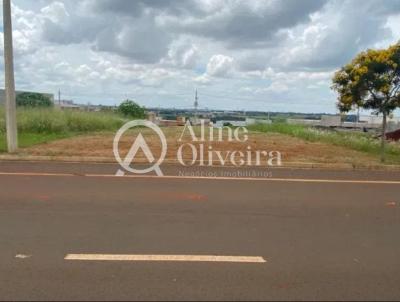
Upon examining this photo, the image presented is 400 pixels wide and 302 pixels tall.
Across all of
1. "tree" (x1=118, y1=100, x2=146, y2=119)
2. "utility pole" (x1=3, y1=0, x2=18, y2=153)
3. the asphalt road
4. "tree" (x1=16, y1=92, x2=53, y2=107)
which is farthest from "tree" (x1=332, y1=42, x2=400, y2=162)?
"tree" (x1=16, y1=92, x2=53, y2=107)

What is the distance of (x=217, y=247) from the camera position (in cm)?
511

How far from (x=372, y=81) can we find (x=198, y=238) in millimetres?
8688

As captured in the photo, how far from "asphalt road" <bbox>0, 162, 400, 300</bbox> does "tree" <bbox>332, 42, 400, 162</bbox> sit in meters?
3.76

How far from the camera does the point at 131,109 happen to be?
40.5 metres

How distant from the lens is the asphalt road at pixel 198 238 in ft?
13.2

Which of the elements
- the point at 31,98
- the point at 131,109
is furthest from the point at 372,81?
the point at 31,98

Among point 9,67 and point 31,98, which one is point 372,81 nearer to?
point 9,67

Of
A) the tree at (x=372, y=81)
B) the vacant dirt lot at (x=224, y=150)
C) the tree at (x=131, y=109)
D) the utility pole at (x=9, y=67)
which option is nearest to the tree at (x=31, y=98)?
the tree at (x=131, y=109)

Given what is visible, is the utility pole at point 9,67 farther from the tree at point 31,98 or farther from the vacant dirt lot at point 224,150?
the tree at point 31,98

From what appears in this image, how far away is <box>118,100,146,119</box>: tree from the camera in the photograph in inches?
1578

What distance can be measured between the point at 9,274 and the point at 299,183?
6.63 meters

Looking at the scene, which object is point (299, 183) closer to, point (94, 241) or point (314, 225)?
point (314, 225)

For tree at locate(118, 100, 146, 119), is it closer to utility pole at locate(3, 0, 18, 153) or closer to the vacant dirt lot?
the vacant dirt lot

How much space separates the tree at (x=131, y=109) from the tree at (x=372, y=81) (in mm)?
28610
